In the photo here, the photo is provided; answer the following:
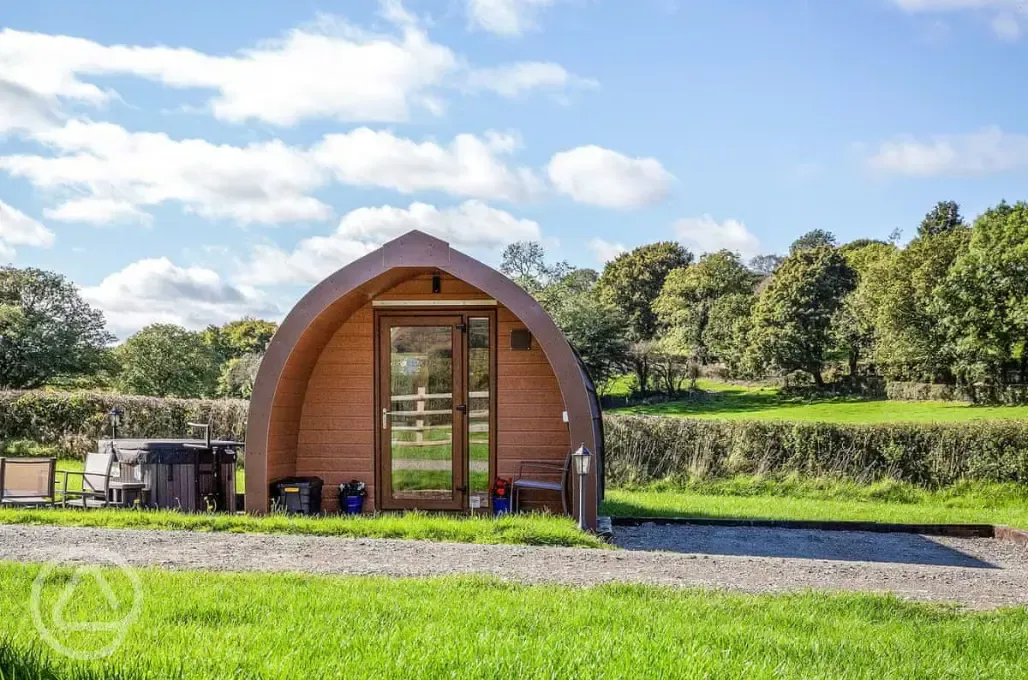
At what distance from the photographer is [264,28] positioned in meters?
9.10

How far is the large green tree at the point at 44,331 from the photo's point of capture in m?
31.8

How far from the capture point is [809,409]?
38.4 meters

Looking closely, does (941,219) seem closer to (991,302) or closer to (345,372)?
(991,302)

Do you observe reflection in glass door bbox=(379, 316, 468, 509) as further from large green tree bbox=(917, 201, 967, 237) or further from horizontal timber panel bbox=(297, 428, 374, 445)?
large green tree bbox=(917, 201, 967, 237)

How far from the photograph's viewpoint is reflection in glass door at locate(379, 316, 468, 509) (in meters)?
11.2

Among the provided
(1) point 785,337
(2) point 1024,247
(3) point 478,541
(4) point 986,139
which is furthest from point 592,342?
(3) point 478,541

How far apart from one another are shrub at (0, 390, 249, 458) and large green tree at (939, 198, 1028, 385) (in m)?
29.0

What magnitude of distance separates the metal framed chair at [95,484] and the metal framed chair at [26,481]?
0.61ft

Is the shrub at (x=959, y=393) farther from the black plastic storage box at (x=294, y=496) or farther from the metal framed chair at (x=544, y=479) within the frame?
the black plastic storage box at (x=294, y=496)

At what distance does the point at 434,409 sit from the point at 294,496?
1850mm

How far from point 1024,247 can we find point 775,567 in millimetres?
33286

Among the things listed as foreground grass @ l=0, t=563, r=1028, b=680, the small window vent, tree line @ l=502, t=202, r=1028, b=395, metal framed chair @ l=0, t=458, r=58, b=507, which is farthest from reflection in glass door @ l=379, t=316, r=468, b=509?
tree line @ l=502, t=202, r=1028, b=395

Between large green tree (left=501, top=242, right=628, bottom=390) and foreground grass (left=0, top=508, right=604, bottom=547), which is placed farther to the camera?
large green tree (left=501, top=242, right=628, bottom=390)

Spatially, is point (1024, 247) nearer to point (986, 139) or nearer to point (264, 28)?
point (986, 139)
